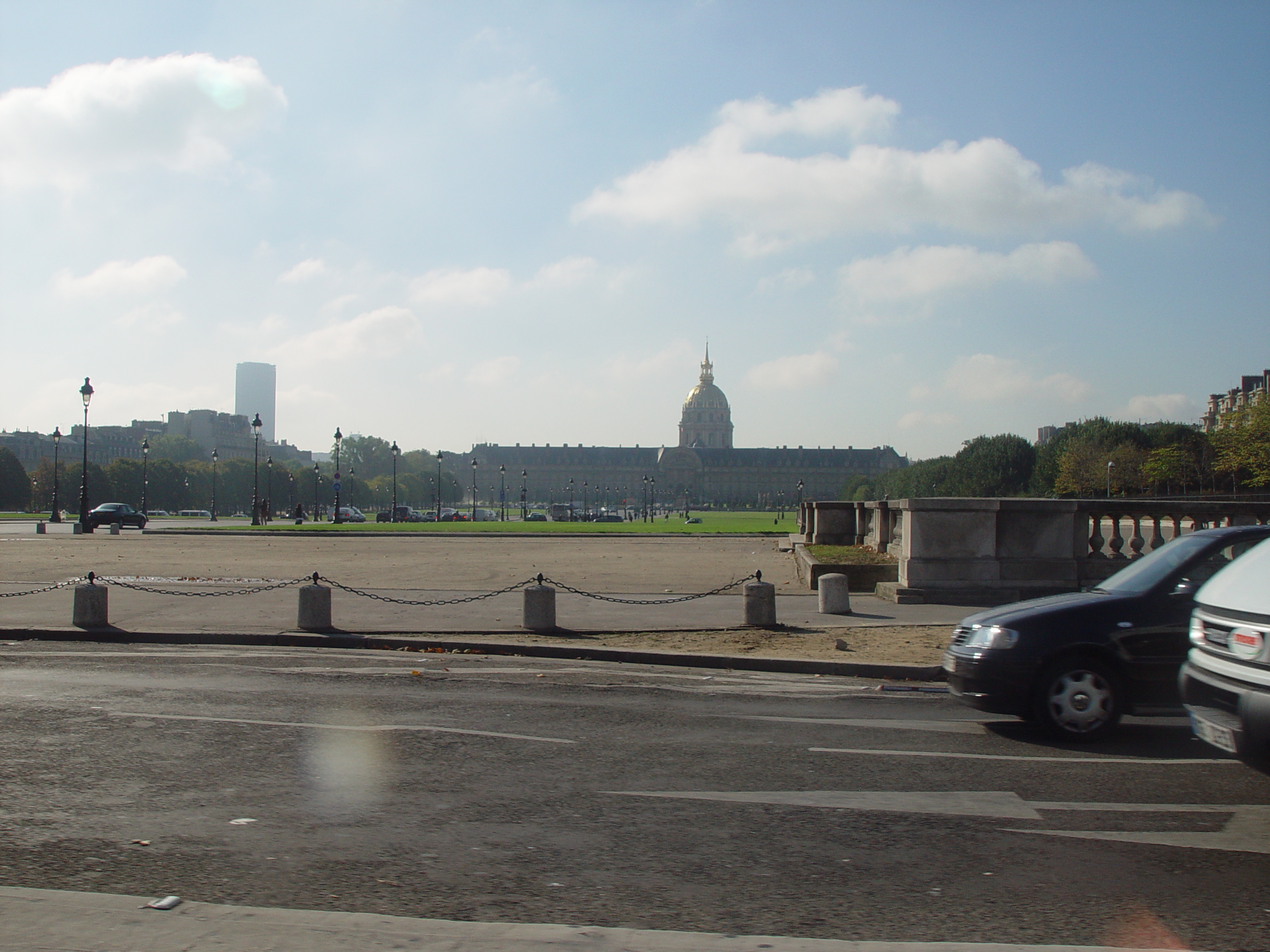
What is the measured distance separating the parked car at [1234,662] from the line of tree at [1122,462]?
73.9 meters

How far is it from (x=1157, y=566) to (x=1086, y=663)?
124 cm

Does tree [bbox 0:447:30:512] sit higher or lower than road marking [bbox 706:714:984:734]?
higher

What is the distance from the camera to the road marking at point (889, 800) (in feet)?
21.3

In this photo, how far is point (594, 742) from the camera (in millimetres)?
8352

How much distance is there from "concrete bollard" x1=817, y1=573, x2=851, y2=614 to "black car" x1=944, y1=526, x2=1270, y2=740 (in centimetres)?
819

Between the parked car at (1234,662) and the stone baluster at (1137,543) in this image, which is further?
the stone baluster at (1137,543)

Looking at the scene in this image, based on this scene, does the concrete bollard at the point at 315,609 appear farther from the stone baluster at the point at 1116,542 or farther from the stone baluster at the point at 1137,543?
the stone baluster at the point at 1137,543

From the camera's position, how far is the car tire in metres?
8.73

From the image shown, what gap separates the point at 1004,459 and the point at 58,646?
13000 centimetres

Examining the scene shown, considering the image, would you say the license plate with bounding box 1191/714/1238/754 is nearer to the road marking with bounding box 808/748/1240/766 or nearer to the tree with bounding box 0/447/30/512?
the road marking with bounding box 808/748/1240/766

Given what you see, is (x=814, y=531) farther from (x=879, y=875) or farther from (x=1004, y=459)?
(x=1004, y=459)

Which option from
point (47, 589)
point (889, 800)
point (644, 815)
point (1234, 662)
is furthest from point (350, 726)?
point (47, 589)

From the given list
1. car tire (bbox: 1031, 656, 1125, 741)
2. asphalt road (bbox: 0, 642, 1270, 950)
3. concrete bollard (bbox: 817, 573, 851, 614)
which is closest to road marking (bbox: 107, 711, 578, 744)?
asphalt road (bbox: 0, 642, 1270, 950)

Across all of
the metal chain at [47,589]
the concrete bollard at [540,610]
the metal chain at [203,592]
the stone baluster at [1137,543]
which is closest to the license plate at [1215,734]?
the concrete bollard at [540,610]
